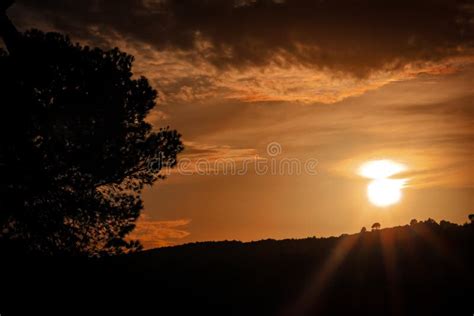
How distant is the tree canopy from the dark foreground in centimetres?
140

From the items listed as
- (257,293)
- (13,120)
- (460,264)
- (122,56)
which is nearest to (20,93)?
(13,120)

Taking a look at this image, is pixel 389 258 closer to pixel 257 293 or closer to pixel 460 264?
pixel 460 264

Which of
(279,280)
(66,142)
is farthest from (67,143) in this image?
(279,280)

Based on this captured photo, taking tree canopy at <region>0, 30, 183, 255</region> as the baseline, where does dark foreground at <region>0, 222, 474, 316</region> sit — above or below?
below

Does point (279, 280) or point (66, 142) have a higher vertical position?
point (66, 142)

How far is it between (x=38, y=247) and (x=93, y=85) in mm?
6662

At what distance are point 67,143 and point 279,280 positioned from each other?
9691mm

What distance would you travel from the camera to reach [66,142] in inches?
830

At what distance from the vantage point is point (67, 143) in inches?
834

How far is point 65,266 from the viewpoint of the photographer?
22203 millimetres

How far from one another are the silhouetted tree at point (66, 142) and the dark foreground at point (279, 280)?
1.37 meters

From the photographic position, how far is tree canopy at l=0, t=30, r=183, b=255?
67.1ft

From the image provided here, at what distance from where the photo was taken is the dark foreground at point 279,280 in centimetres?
1884

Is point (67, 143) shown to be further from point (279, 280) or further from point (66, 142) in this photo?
point (279, 280)
